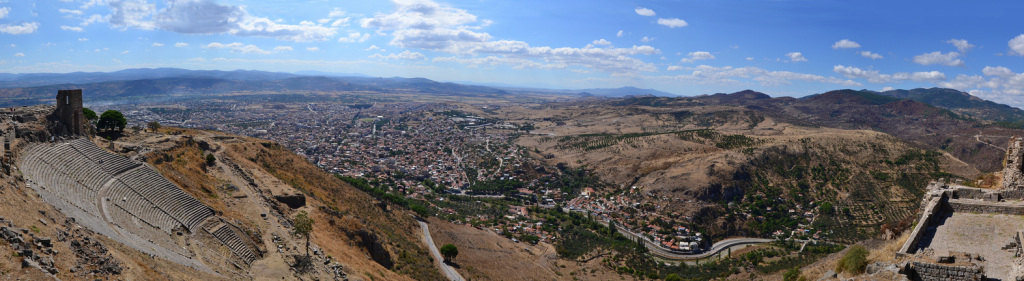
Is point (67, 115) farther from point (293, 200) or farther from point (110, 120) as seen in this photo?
point (293, 200)

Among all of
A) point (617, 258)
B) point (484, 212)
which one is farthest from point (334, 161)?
point (617, 258)

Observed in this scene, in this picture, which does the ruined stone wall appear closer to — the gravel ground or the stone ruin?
the gravel ground

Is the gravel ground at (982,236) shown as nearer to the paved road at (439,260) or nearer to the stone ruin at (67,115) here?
the paved road at (439,260)

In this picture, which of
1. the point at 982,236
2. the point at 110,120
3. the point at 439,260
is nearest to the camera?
the point at 982,236

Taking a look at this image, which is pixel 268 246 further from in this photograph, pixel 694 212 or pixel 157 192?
pixel 694 212

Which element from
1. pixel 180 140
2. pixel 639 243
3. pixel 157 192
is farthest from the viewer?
pixel 639 243

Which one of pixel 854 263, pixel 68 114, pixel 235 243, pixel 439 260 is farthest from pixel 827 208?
pixel 68 114

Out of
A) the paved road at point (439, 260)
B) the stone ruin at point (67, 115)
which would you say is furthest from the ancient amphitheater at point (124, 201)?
the paved road at point (439, 260)
